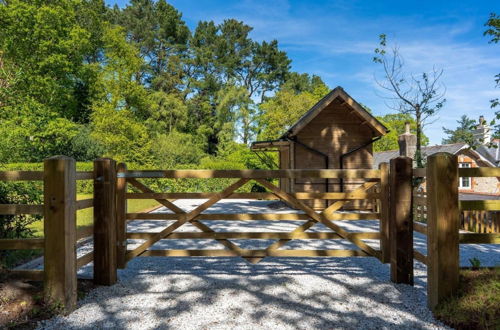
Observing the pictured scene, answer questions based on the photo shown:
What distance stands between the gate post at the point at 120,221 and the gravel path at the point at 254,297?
0.34 m

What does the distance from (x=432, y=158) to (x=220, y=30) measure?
4695 cm

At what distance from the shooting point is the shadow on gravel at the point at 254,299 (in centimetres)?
334

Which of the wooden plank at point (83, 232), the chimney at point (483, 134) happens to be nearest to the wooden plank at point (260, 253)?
the wooden plank at point (83, 232)

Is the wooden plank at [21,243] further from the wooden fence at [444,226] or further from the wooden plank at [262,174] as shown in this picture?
the wooden fence at [444,226]

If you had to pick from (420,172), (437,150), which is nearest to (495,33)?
(420,172)

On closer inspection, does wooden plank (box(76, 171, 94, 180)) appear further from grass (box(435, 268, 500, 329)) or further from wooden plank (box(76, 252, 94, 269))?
grass (box(435, 268, 500, 329))

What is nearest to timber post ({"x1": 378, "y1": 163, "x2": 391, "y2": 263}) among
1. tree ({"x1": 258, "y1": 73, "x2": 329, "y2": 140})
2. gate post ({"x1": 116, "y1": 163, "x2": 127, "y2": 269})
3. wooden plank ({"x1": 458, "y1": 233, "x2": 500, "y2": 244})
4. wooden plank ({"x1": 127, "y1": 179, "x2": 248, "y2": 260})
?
wooden plank ({"x1": 458, "y1": 233, "x2": 500, "y2": 244})

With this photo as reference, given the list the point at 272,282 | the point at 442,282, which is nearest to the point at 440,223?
the point at 442,282

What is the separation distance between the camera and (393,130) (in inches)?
2046

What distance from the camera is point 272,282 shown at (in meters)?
4.58

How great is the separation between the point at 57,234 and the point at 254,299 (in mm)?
2433

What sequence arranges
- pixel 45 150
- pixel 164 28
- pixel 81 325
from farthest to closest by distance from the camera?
pixel 164 28 → pixel 45 150 → pixel 81 325

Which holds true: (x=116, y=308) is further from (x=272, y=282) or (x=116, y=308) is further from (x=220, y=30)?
(x=220, y=30)

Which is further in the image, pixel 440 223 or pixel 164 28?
pixel 164 28
